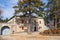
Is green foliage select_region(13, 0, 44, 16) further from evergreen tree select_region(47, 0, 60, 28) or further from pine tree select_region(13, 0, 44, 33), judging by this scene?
evergreen tree select_region(47, 0, 60, 28)

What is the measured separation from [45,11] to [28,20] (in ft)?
11.0

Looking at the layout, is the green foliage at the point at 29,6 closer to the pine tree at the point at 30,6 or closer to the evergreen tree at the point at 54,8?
the pine tree at the point at 30,6

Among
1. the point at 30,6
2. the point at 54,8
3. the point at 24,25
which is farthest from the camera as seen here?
the point at 24,25

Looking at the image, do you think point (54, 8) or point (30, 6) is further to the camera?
point (54, 8)

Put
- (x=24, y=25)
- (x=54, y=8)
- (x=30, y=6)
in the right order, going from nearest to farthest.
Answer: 1. (x=30, y=6)
2. (x=54, y=8)
3. (x=24, y=25)

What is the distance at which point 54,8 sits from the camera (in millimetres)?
32906

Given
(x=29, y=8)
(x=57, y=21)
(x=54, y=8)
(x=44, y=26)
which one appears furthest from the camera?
(x=44, y=26)

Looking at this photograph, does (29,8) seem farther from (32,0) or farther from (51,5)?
(51,5)

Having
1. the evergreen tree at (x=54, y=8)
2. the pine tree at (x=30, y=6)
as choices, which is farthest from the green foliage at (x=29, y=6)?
the evergreen tree at (x=54, y=8)

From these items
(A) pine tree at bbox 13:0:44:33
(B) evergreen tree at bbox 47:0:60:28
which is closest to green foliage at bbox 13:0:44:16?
(A) pine tree at bbox 13:0:44:33

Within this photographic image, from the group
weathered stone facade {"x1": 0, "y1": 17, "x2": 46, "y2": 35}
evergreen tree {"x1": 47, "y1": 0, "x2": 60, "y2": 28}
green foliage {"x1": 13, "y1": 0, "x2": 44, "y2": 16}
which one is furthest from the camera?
weathered stone facade {"x1": 0, "y1": 17, "x2": 46, "y2": 35}

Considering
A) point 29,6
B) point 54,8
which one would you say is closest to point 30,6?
point 29,6

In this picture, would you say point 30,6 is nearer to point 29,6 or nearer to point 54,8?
point 29,6

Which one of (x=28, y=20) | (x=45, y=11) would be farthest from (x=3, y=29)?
(x=45, y=11)
